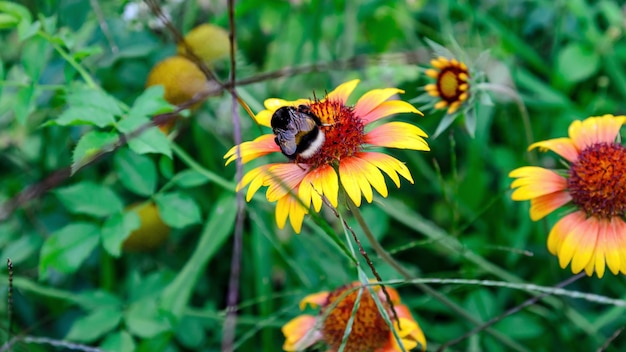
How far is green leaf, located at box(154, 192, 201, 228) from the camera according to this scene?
3.74 feet

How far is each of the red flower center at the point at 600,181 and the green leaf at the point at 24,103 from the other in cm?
91

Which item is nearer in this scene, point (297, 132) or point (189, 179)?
point (297, 132)

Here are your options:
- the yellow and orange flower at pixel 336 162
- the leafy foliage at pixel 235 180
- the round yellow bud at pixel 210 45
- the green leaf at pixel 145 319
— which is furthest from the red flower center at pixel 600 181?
the round yellow bud at pixel 210 45

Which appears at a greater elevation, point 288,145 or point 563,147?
point 288,145

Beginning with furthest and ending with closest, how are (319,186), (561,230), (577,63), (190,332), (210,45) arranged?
(577,63) → (210,45) → (190,332) → (561,230) → (319,186)

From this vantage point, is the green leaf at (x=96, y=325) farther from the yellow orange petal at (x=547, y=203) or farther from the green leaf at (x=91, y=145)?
the yellow orange petal at (x=547, y=203)

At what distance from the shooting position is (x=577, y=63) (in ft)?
5.46

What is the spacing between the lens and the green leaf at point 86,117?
105 cm

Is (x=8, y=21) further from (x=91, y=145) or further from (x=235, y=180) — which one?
(x=235, y=180)

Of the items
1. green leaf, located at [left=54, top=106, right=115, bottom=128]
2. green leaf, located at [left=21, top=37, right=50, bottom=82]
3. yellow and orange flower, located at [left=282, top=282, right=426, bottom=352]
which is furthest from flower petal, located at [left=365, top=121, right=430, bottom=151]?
green leaf, located at [left=21, top=37, right=50, bottom=82]

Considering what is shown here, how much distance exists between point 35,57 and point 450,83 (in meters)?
0.74

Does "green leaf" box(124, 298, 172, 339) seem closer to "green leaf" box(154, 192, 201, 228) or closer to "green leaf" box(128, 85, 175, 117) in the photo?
"green leaf" box(154, 192, 201, 228)

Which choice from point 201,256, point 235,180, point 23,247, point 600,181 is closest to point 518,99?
point 600,181

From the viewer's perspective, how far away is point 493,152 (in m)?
1.61
